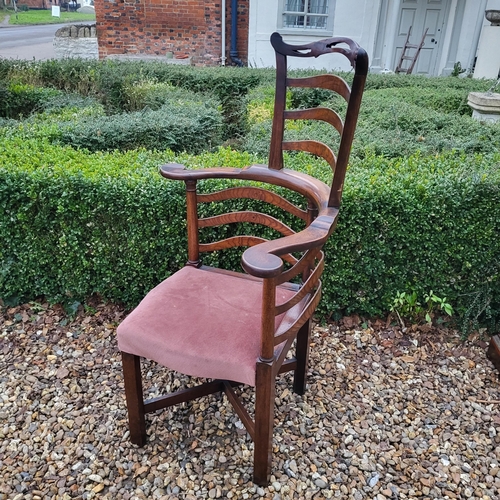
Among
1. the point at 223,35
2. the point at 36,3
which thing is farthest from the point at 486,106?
the point at 36,3

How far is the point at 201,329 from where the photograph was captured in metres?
1.63

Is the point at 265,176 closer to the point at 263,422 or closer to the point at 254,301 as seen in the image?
the point at 254,301

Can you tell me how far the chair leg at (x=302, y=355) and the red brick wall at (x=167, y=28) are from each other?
27.9ft

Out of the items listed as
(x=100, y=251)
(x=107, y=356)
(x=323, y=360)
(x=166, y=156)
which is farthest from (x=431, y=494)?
(x=166, y=156)

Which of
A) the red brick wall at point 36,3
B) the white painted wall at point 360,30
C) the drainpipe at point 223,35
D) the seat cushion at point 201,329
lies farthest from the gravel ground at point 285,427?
the red brick wall at point 36,3

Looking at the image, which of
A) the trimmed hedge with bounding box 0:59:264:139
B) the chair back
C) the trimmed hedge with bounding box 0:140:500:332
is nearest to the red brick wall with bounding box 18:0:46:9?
the trimmed hedge with bounding box 0:59:264:139

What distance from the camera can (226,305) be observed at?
176 cm

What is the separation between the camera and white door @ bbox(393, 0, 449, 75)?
9867 mm

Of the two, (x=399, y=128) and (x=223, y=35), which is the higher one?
(x=223, y=35)

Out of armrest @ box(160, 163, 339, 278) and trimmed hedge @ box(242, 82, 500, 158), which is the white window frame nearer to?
trimmed hedge @ box(242, 82, 500, 158)

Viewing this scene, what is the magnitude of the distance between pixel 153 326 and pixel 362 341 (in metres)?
1.37

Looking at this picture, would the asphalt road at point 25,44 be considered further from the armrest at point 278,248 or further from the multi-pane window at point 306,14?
the armrest at point 278,248

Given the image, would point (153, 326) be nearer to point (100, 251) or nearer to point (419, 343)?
point (100, 251)

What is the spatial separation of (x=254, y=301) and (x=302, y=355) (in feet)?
1.59
